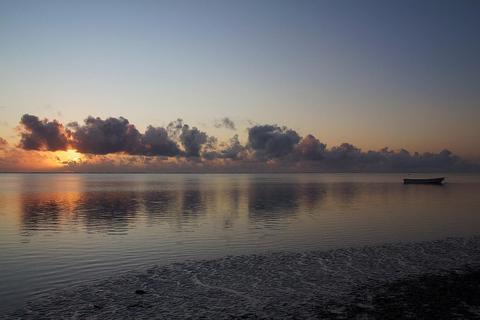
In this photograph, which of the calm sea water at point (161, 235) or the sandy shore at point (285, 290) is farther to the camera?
the calm sea water at point (161, 235)

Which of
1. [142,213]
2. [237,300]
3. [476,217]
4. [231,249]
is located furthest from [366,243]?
[142,213]

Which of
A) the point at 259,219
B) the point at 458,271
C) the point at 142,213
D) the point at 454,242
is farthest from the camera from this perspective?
the point at 142,213

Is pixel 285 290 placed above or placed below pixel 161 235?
above

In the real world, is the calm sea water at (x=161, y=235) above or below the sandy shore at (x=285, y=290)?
below

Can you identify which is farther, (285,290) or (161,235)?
(161,235)

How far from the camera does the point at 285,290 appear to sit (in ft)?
58.6

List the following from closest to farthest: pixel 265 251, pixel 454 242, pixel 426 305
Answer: pixel 426 305 < pixel 265 251 < pixel 454 242

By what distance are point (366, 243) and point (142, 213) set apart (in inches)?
1370

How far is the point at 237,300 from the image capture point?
54.2 feet

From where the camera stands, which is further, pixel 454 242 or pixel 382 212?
pixel 382 212

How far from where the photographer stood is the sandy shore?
48.6ft

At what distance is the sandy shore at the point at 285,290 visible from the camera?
48.6 feet

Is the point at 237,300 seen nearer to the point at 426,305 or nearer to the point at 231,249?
the point at 426,305

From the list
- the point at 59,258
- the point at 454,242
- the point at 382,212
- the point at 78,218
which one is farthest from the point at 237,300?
the point at 382,212
